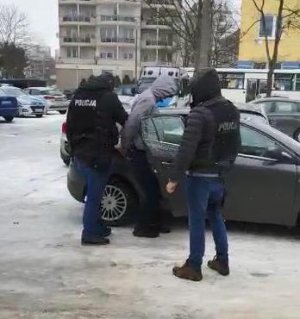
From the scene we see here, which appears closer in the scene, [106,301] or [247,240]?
[106,301]

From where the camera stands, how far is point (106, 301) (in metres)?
4.77

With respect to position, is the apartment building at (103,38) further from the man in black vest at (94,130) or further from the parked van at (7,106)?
the man in black vest at (94,130)

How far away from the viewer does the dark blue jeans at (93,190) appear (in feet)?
20.3

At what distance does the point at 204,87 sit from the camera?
16.6ft

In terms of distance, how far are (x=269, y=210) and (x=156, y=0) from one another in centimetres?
1831

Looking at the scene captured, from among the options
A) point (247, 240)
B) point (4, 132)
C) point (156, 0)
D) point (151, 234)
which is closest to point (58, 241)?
point (151, 234)

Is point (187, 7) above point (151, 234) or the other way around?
above

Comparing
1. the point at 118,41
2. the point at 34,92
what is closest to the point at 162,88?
the point at 34,92

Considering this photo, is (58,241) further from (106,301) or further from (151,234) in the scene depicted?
(106,301)

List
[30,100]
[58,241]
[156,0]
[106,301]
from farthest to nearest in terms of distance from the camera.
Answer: [30,100] → [156,0] → [58,241] → [106,301]

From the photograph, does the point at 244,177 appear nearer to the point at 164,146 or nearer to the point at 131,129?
the point at 164,146

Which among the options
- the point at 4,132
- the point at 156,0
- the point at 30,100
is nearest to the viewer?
the point at 4,132

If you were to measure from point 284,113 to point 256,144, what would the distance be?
36.3 ft

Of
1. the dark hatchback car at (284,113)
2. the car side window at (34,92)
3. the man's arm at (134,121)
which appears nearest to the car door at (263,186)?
the man's arm at (134,121)
